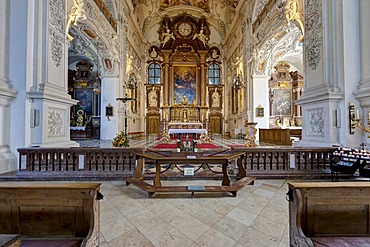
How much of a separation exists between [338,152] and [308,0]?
4305 millimetres

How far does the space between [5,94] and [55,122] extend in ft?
3.81

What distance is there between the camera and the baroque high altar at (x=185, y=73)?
17.0 m

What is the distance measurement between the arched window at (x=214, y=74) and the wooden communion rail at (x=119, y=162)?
13792 mm

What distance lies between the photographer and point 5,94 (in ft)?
13.9

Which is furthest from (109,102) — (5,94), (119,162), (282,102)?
(282,102)

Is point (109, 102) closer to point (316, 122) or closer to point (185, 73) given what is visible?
point (185, 73)

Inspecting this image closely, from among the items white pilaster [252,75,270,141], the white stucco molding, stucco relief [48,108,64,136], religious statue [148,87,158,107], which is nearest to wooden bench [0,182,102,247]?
stucco relief [48,108,64,136]

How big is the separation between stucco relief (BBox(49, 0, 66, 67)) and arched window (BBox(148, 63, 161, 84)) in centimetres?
1180

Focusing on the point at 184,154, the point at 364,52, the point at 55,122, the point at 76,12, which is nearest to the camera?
the point at 184,154

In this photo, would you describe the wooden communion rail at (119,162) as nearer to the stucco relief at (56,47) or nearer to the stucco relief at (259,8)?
the stucco relief at (56,47)

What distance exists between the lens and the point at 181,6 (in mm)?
16609

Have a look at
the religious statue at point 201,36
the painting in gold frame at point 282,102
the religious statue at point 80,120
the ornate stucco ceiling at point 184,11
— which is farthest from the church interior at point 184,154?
the religious statue at point 201,36

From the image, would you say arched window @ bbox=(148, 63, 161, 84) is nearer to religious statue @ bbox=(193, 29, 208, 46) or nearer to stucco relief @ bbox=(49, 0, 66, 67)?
religious statue @ bbox=(193, 29, 208, 46)

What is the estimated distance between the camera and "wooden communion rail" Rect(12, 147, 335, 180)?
4148 mm
